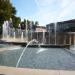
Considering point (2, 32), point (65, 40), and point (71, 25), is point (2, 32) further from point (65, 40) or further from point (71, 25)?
point (71, 25)

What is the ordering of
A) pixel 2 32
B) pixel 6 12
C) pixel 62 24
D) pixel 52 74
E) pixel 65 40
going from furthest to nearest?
pixel 62 24 < pixel 2 32 < pixel 6 12 < pixel 65 40 < pixel 52 74

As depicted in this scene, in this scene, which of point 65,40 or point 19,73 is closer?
point 19,73

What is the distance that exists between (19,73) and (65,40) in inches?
980

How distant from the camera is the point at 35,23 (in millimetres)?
93750

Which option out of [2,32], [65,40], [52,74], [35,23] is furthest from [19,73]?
[35,23]

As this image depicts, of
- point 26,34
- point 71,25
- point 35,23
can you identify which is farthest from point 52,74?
point 35,23

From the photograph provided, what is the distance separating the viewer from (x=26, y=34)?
46906 millimetres

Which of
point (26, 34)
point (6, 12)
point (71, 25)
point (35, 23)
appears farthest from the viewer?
point (35, 23)

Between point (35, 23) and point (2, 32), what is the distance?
44237 millimetres

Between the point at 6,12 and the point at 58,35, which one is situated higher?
the point at 6,12

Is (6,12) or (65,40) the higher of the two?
(6,12)

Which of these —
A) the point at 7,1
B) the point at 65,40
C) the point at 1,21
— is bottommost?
the point at 65,40

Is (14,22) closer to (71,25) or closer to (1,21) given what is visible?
(1,21)

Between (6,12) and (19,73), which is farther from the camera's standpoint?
(6,12)
